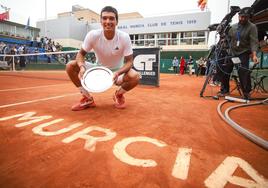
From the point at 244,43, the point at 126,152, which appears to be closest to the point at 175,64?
the point at 244,43

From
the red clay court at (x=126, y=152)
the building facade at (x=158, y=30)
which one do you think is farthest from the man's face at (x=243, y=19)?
the building facade at (x=158, y=30)

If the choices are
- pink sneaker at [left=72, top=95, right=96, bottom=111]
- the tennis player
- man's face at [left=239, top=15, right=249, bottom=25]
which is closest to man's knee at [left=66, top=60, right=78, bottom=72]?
the tennis player

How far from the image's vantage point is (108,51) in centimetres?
288

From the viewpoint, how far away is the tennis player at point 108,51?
2664 mm

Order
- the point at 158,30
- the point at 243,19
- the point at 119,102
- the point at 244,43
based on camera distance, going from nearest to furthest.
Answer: the point at 119,102
the point at 243,19
the point at 244,43
the point at 158,30

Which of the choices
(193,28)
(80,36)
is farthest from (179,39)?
(80,36)

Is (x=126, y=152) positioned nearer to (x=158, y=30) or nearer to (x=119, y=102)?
(x=119, y=102)

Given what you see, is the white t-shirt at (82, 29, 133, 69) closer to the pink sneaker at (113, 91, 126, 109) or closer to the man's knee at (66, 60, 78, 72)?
the man's knee at (66, 60, 78, 72)

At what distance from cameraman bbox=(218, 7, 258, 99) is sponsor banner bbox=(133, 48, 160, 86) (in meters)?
2.75

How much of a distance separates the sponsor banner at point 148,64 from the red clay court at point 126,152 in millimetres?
4280

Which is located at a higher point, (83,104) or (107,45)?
(107,45)

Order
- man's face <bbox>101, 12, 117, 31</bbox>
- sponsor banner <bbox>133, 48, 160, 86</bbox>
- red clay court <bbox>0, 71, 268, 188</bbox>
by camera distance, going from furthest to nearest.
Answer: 1. sponsor banner <bbox>133, 48, 160, 86</bbox>
2. man's face <bbox>101, 12, 117, 31</bbox>
3. red clay court <bbox>0, 71, 268, 188</bbox>

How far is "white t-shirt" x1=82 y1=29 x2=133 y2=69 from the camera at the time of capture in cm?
278

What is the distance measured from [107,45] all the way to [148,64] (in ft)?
13.7
